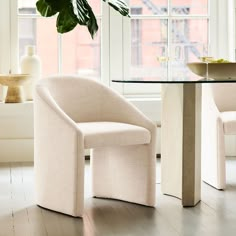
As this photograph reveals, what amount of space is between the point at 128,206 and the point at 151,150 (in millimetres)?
364

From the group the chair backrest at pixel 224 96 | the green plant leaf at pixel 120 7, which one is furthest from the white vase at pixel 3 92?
the green plant leaf at pixel 120 7

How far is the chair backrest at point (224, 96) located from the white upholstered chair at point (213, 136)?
0.15 m

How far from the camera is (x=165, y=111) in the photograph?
412cm

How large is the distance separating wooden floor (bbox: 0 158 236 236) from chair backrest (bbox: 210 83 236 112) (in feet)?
2.78

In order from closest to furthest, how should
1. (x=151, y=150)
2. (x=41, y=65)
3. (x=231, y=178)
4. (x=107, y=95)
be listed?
(x=151, y=150)
(x=107, y=95)
(x=231, y=178)
(x=41, y=65)

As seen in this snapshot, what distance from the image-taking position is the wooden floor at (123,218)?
3346 mm

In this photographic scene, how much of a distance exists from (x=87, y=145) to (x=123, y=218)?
0.45 meters

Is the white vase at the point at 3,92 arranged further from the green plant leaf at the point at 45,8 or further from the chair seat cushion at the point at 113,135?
the green plant leaf at the point at 45,8

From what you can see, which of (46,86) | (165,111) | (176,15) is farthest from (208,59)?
(176,15)

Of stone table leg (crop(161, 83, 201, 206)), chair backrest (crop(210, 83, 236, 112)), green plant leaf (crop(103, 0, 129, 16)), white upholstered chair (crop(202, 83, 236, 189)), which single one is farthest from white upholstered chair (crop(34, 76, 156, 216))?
green plant leaf (crop(103, 0, 129, 16))

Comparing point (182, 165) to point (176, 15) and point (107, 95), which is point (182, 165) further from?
point (176, 15)

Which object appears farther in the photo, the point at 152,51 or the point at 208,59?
the point at 152,51

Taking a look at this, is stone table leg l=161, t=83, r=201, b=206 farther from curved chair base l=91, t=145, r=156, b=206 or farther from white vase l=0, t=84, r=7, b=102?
white vase l=0, t=84, r=7, b=102

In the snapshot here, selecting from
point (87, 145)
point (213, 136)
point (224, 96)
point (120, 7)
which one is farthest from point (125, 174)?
point (120, 7)
